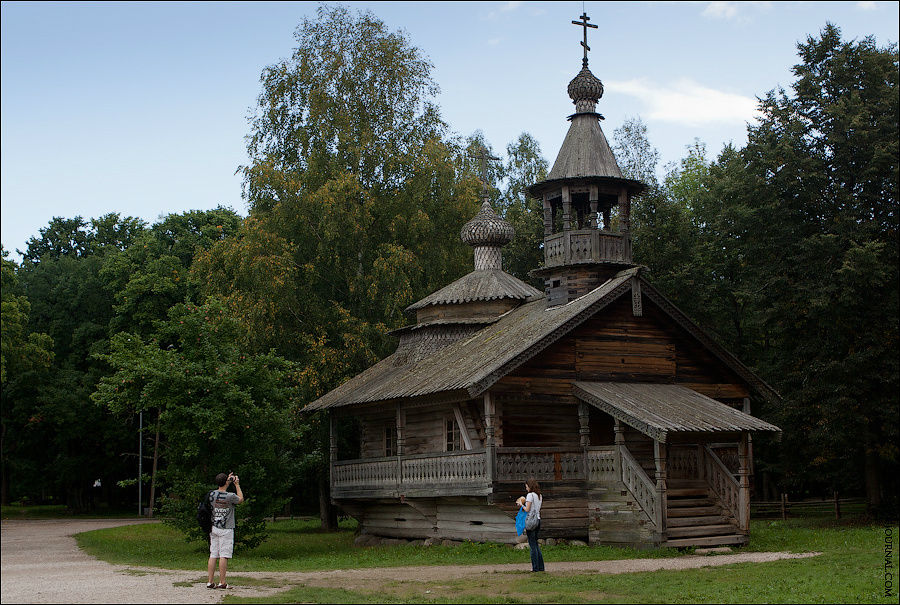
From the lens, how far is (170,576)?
61.6 feet

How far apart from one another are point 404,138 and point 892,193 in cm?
1817

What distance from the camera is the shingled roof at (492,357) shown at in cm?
2450

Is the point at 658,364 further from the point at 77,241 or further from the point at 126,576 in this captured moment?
the point at 77,241

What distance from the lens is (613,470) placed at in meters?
24.2

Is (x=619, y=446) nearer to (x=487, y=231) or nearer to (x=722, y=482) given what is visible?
(x=722, y=482)

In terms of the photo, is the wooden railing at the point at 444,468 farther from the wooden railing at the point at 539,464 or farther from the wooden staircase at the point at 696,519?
the wooden staircase at the point at 696,519

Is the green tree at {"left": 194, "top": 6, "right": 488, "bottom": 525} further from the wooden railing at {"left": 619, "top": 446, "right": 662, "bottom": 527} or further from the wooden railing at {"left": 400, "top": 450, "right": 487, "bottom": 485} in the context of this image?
the wooden railing at {"left": 619, "top": 446, "right": 662, "bottom": 527}


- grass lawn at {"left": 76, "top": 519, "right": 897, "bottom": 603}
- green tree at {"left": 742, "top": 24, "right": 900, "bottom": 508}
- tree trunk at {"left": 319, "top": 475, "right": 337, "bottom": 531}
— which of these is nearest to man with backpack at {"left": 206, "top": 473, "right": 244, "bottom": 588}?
grass lawn at {"left": 76, "top": 519, "right": 897, "bottom": 603}

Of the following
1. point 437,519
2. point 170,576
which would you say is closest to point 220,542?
point 170,576

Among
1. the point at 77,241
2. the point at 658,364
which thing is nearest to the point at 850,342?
the point at 658,364

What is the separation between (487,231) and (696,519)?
1373cm

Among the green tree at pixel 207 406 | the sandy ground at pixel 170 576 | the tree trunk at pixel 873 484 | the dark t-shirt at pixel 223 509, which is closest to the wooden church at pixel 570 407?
the sandy ground at pixel 170 576

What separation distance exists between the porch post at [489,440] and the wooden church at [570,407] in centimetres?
4

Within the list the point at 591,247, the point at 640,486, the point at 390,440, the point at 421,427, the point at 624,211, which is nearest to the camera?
the point at 640,486
